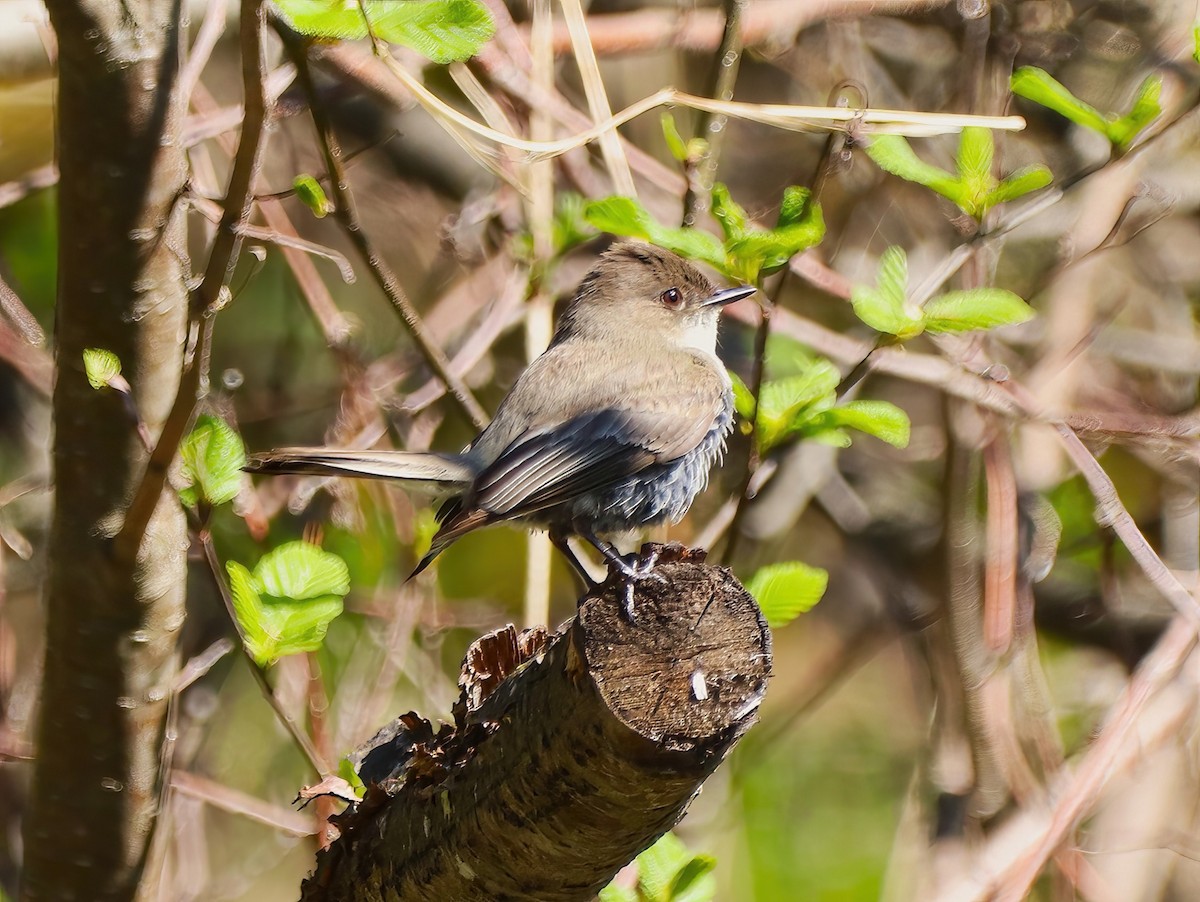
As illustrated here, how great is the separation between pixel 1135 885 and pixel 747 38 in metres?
3.42

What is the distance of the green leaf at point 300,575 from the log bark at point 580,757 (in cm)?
37

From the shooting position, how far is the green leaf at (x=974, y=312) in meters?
2.77

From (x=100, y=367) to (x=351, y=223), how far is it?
832mm

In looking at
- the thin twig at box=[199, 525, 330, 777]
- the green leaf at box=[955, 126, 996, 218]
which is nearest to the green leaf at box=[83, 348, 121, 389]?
the thin twig at box=[199, 525, 330, 777]

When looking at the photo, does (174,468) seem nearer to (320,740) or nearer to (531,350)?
(320,740)

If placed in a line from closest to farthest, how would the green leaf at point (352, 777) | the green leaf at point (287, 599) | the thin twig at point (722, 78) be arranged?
the green leaf at point (287, 599)
the green leaf at point (352, 777)
the thin twig at point (722, 78)

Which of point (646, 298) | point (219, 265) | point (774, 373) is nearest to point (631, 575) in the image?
point (219, 265)

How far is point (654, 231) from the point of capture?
286cm

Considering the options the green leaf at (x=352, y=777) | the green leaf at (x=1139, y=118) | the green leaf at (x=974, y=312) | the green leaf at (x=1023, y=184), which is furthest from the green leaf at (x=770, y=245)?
the green leaf at (x=352, y=777)

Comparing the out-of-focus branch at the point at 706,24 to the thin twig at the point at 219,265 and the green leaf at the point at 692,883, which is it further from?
the green leaf at the point at 692,883

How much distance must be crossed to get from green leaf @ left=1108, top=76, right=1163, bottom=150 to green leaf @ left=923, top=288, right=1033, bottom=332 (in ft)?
1.81

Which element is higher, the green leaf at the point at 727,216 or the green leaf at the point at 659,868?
the green leaf at the point at 727,216

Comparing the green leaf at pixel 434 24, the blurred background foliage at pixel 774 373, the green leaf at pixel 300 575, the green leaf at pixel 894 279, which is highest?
the green leaf at pixel 434 24

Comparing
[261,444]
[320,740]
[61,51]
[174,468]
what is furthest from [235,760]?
[61,51]
